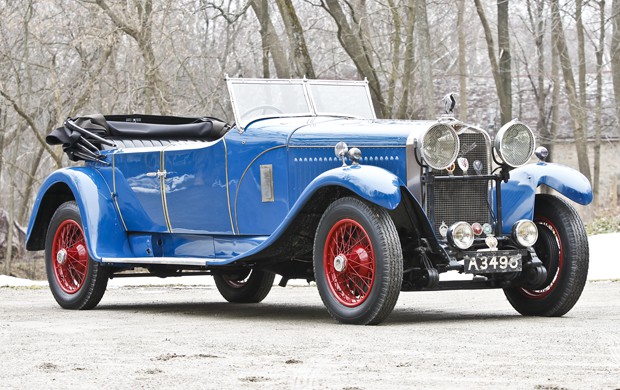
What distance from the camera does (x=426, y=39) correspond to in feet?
62.1

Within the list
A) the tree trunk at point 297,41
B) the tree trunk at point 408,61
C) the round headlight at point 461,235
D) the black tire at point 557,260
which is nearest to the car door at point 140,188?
the round headlight at point 461,235

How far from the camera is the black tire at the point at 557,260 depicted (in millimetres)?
8078

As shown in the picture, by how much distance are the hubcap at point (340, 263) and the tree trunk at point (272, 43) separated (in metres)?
13.2

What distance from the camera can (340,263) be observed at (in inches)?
297

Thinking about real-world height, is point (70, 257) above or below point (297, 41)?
below

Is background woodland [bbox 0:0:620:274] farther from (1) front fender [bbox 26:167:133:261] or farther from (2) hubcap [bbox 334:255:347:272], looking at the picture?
(2) hubcap [bbox 334:255:347:272]

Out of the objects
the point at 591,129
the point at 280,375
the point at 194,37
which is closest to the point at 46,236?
the point at 280,375

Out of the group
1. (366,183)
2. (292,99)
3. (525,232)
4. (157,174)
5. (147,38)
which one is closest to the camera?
(366,183)

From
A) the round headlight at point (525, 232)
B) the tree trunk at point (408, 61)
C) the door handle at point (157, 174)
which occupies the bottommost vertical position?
the round headlight at point (525, 232)

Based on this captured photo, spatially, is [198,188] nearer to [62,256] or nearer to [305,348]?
[62,256]

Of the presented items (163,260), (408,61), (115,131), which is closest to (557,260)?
(163,260)

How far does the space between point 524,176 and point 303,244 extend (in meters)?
1.82

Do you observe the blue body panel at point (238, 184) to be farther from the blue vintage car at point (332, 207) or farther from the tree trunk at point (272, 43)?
the tree trunk at point (272, 43)

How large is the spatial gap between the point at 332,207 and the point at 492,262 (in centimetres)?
120
